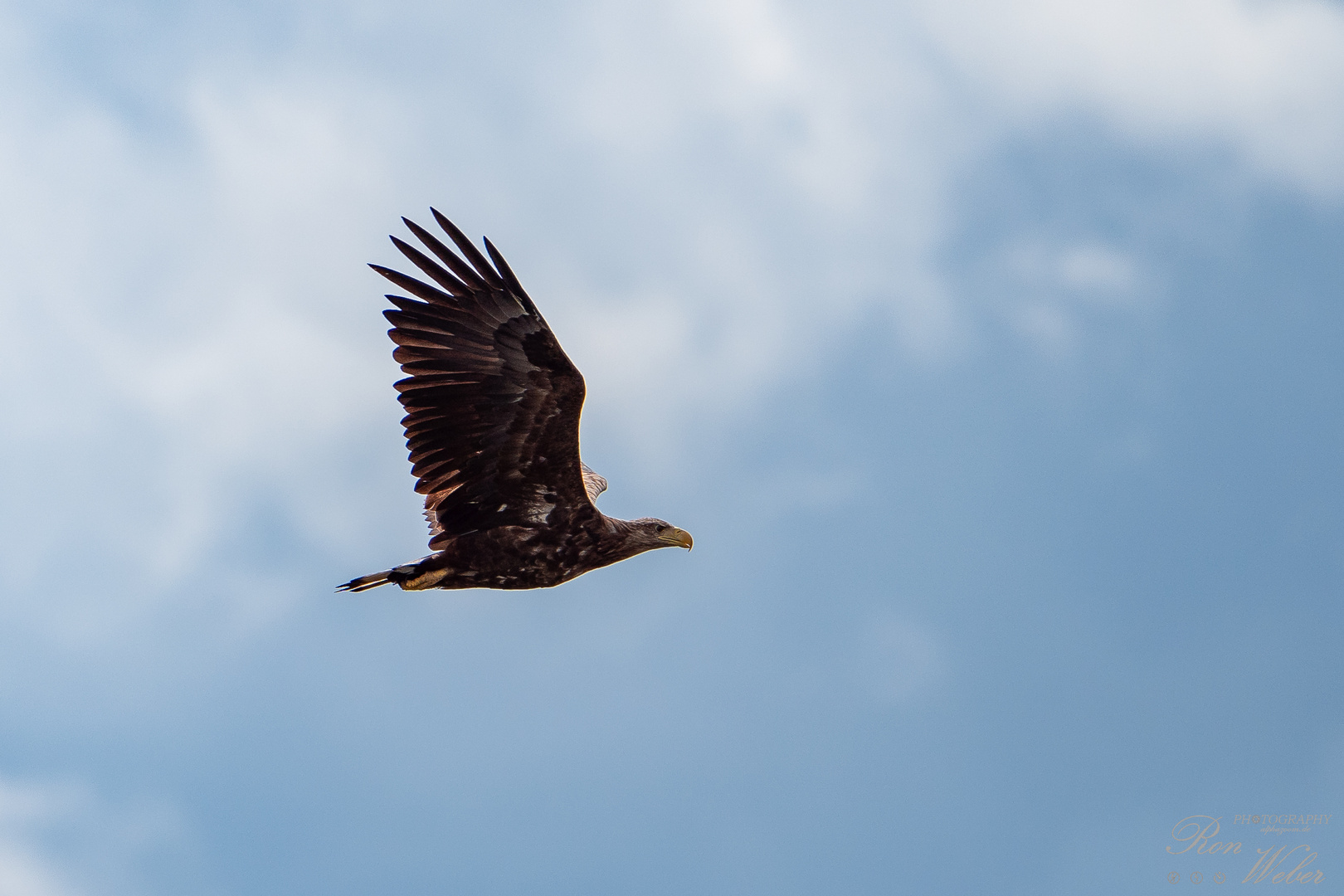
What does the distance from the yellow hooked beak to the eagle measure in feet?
2.85

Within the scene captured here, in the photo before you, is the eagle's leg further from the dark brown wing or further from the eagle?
the dark brown wing

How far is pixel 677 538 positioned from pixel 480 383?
7.74 ft

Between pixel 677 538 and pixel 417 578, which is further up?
pixel 677 538

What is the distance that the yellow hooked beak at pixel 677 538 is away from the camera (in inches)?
480

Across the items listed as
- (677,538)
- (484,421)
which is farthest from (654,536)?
(484,421)

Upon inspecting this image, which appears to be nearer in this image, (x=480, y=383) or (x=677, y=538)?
(x=480, y=383)

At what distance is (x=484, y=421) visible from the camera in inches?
431

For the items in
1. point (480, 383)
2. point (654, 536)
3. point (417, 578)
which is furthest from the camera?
point (654, 536)

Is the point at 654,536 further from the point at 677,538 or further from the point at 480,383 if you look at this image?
the point at 480,383

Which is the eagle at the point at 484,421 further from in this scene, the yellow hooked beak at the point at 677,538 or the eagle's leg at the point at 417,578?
the yellow hooked beak at the point at 677,538

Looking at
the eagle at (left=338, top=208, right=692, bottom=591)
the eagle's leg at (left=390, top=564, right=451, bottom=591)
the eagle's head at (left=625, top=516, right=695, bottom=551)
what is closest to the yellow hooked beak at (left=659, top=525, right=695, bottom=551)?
the eagle's head at (left=625, top=516, right=695, bottom=551)

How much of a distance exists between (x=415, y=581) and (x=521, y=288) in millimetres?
2421

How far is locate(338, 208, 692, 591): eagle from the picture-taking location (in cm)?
1080

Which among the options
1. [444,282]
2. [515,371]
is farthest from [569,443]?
[444,282]
